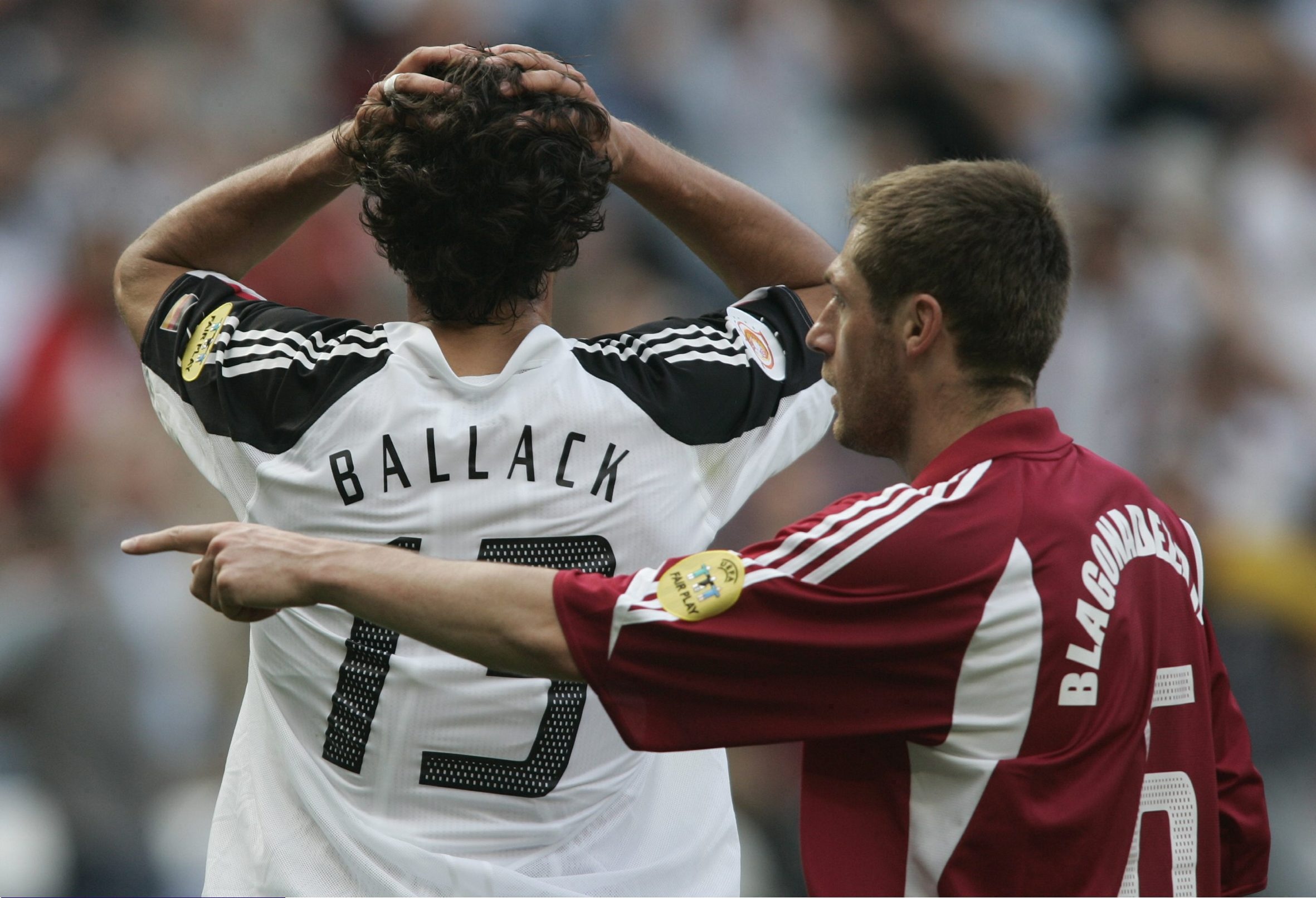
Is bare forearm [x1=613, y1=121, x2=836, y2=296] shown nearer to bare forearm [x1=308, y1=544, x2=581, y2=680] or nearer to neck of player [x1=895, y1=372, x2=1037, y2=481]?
neck of player [x1=895, y1=372, x2=1037, y2=481]

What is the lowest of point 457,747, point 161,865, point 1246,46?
point 161,865

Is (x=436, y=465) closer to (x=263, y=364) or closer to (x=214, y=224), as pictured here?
(x=263, y=364)

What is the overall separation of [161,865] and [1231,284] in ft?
17.4

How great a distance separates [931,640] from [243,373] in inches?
51.5

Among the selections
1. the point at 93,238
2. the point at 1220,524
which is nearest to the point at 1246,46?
the point at 1220,524

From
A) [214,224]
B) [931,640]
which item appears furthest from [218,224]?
[931,640]

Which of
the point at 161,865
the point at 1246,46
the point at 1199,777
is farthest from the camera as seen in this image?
the point at 1246,46

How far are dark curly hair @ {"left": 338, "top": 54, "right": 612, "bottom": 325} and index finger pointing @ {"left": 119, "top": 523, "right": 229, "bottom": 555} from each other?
2.23ft

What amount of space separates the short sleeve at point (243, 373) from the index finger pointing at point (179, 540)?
468 millimetres

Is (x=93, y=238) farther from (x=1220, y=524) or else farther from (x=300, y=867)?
(x=1220, y=524)

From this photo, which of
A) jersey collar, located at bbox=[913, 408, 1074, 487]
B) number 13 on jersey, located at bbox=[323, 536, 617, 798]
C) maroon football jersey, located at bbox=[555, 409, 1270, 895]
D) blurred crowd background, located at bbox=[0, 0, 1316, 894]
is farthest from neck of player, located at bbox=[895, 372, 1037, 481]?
blurred crowd background, located at bbox=[0, 0, 1316, 894]

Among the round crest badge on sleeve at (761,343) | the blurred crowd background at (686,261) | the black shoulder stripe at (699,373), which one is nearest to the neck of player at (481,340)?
the black shoulder stripe at (699,373)

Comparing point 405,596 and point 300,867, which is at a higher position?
point 405,596

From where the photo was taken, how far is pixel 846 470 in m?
5.82
